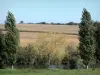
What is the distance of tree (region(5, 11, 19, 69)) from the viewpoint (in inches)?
1726

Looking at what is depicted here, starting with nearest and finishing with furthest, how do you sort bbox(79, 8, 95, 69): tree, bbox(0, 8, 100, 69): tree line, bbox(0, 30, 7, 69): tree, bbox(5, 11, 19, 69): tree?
bbox(79, 8, 95, 69): tree < bbox(0, 8, 100, 69): tree line < bbox(5, 11, 19, 69): tree < bbox(0, 30, 7, 69): tree

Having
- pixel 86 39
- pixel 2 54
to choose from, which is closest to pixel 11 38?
pixel 2 54

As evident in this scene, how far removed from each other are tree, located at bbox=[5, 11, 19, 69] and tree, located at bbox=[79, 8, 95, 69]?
9923 mm

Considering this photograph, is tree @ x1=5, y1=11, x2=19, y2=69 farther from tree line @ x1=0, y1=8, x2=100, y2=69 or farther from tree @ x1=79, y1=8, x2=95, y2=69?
tree @ x1=79, y1=8, x2=95, y2=69

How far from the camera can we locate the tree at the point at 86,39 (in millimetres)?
42656

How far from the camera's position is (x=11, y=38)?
4462 cm

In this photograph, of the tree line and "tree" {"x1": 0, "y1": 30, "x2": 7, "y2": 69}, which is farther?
"tree" {"x1": 0, "y1": 30, "x2": 7, "y2": 69}

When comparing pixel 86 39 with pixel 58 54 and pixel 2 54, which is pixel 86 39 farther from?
pixel 2 54

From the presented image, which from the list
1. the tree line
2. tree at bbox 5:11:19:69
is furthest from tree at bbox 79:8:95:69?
tree at bbox 5:11:19:69

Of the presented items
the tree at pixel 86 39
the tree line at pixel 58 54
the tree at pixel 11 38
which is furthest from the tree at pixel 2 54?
the tree at pixel 86 39

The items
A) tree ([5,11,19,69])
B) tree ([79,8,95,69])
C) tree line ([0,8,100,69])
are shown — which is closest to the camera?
tree ([79,8,95,69])

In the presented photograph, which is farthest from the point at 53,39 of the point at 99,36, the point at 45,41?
the point at 99,36

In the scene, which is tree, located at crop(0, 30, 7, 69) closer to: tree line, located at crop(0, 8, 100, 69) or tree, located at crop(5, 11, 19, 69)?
tree line, located at crop(0, 8, 100, 69)

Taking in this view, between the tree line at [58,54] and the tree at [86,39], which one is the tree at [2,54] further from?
the tree at [86,39]
